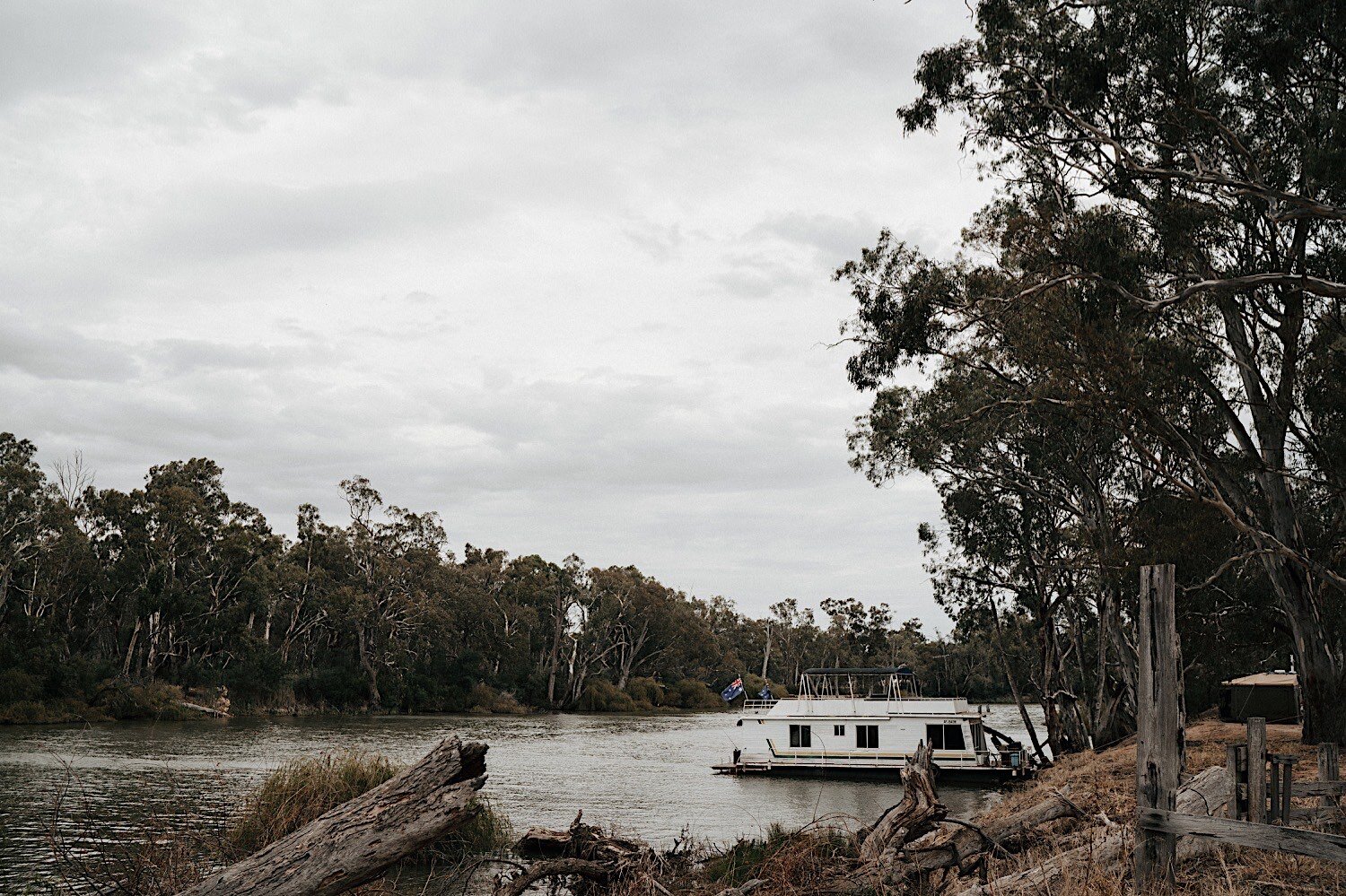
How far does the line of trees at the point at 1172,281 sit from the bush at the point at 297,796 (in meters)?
11.4

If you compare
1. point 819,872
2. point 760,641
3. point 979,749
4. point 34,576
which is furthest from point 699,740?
point 760,641

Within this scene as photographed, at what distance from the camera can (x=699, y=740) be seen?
4747cm

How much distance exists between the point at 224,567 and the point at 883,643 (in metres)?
45.3

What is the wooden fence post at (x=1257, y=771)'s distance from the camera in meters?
8.30

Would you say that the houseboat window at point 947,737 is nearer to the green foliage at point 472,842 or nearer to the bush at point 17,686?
the green foliage at point 472,842

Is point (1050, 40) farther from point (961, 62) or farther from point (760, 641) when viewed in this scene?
point (760, 641)

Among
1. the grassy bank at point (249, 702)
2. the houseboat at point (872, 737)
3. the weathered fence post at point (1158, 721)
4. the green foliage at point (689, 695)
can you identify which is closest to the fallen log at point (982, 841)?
the weathered fence post at point (1158, 721)

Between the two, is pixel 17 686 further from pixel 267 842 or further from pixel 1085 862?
pixel 1085 862

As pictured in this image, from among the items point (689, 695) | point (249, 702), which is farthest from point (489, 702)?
point (689, 695)

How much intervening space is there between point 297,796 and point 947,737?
73.4 feet

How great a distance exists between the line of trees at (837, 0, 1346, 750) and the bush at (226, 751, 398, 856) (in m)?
11.4

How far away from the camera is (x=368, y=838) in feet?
23.2

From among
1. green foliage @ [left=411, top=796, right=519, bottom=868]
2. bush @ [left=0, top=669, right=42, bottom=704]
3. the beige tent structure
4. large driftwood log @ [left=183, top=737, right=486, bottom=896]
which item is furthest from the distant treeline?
large driftwood log @ [left=183, top=737, right=486, bottom=896]

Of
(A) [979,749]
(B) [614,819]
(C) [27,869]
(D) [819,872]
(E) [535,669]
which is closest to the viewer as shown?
(D) [819,872]
